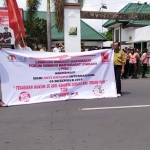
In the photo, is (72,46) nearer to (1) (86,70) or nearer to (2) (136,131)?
(1) (86,70)

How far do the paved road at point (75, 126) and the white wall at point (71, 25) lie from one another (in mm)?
8194

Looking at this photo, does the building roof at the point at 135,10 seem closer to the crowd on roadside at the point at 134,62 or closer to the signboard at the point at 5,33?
the crowd on roadside at the point at 134,62

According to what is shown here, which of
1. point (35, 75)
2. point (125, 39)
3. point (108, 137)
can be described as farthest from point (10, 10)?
point (125, 39)

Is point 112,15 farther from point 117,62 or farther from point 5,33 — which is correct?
point 5,33

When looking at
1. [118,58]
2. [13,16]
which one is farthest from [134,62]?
[13,16]

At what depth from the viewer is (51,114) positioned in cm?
604

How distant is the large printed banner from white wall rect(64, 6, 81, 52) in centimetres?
729

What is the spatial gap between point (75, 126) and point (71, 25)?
34.6 feet

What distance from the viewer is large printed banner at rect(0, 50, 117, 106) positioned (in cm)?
698

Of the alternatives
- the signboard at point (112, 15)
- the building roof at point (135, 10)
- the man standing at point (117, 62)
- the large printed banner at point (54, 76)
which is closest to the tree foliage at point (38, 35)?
the building roof at point (135, 10)

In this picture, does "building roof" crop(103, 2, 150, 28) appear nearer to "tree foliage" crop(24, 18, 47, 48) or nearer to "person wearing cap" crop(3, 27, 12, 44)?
"tree foliage" crop(24, 18, 47, 48)

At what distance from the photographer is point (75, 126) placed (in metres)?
5.14

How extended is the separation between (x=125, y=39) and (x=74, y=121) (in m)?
20.5

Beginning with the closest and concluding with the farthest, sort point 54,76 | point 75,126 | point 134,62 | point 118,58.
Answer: point 75,126 < point 54,76 < point 118,58 < point 134,62
